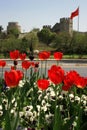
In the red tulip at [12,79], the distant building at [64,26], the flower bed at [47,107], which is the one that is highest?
the red tulip at [12,79]

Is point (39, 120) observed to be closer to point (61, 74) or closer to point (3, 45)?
point (61, 74)

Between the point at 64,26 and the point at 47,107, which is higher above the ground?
the point at 47,107

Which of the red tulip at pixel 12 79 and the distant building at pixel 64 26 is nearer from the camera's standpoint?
the red tulip at pixel 12 79

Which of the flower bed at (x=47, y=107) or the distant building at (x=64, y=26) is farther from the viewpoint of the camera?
the distant building at (x=64, y=26)

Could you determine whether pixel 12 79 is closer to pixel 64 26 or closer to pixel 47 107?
pixel 47 107

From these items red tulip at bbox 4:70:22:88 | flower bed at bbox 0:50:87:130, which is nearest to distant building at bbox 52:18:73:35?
flower bed at bbox 0:50:87:130

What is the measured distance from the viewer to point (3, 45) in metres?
69.3

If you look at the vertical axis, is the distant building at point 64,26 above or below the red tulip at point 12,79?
below

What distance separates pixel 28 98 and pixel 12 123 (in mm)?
2938

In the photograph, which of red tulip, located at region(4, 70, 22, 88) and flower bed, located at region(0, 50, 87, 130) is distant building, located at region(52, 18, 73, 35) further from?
red tulip, located at region(4, 70, 22, 88)

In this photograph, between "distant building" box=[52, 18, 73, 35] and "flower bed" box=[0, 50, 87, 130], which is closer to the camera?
"flower bed" box=[0, 50, 87, 130]

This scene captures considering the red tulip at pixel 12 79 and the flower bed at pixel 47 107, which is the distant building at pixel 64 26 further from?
the red tulip at pixel 12 79

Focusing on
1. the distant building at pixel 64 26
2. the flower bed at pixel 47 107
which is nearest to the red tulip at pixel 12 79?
the flower bed at pixel 47 107

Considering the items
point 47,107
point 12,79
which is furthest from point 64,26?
point 12,79
